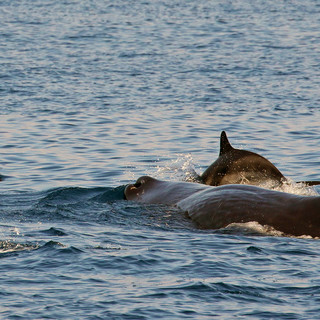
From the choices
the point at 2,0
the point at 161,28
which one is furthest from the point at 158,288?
the point at 2,0

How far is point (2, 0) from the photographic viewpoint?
59875 millimetres

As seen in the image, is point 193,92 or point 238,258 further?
point 193,92

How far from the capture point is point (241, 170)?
1659 centimetres

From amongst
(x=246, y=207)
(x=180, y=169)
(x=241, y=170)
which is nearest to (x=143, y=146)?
(x=180, y=169)

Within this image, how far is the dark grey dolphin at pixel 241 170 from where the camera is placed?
16587mm

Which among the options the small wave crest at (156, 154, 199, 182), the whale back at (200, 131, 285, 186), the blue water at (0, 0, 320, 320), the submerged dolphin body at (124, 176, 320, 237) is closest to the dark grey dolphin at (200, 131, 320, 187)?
the whale back at (200, 131, 285, 186)

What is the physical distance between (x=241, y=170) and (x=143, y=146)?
7.20 m

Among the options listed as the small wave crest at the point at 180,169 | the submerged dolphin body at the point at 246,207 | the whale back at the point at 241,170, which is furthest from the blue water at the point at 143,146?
the whale back at the point at 241,170

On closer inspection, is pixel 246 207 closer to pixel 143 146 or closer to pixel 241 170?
pixel 241 170

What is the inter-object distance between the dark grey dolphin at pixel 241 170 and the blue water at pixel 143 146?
149cm

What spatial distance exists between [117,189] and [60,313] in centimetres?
804

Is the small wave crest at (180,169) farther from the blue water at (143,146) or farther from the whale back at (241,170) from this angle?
the whale back at (241,170)

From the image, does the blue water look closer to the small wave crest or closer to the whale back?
the small wave crest

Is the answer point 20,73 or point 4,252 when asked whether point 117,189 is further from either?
point 20,73
